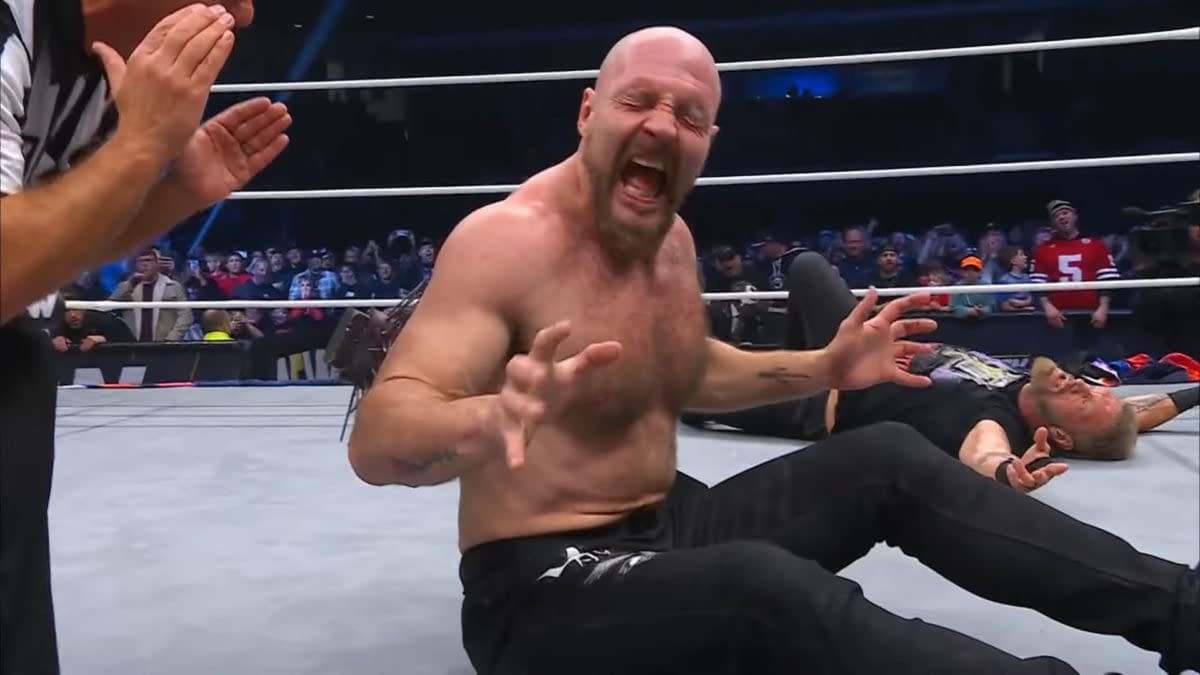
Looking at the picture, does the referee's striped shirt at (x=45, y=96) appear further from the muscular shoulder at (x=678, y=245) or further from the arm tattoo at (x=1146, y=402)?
the arm tattoo at (x=1146, y=402)

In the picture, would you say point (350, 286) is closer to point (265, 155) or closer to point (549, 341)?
A: point (265, 155)

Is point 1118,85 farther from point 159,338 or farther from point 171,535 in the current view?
point 171,535

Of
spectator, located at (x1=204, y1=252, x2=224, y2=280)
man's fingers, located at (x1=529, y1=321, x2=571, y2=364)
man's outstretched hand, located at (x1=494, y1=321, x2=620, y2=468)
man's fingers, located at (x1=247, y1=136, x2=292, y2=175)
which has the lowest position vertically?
spectator, located at (x1=204, y1=252, x2=224, y2=280)

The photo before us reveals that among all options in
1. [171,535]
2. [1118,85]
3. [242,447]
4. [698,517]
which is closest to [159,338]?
[242,447]

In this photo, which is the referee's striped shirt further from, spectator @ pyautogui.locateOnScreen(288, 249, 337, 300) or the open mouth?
spectator @ pyautogui.locateOnScreen(288, 249, 337, 300)

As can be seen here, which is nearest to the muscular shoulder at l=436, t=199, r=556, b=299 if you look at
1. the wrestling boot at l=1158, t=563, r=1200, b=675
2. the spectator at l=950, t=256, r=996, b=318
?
the wrestling boot at l=1158, t=563, r=1200, b=675

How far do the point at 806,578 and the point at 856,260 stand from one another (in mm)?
4785

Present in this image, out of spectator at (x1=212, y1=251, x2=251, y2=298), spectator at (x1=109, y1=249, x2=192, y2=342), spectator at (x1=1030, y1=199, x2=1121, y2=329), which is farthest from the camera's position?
spectator at (x1=212, y1=251, x2=251, y2=298)

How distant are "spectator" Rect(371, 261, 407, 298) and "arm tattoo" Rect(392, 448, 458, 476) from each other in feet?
14.5

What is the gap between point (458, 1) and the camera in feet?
26.0

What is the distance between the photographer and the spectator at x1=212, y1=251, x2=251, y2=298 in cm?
549

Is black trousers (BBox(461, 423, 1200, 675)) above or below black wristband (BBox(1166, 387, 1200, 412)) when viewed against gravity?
above

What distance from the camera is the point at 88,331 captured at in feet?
12.5

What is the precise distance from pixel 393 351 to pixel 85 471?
1216 millimetres
